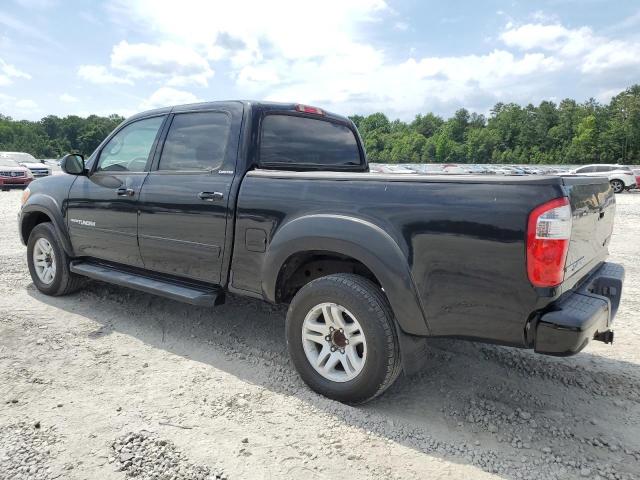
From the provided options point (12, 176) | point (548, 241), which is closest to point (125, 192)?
point (548, 241)

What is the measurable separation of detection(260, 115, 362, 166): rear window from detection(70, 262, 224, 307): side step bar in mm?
1076

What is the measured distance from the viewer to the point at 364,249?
280cm

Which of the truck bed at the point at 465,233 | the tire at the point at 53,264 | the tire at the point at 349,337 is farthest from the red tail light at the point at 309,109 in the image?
the tire at the point at 53,264

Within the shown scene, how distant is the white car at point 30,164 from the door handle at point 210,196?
2338cm

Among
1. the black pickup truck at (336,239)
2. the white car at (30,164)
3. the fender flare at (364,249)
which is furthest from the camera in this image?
the white car at (30,164)

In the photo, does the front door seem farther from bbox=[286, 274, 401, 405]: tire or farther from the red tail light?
bbox=[286, 274, 401, 405]: tire

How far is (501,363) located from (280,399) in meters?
1.70

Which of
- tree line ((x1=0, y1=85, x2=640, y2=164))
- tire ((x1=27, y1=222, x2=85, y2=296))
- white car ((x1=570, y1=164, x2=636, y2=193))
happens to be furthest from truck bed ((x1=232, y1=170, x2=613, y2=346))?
tree line ((x1=0, y1=85, x2=640, y2=164))

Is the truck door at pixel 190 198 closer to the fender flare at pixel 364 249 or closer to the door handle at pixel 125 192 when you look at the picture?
the door handle at pixel 125 192

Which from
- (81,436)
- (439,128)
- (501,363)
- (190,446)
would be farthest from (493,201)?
(439,128)

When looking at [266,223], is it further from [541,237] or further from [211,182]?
[541,237]

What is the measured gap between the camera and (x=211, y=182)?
11.7 feet

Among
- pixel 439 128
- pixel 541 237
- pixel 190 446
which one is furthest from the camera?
pixel 439 128

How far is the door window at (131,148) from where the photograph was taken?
4.24 metres
